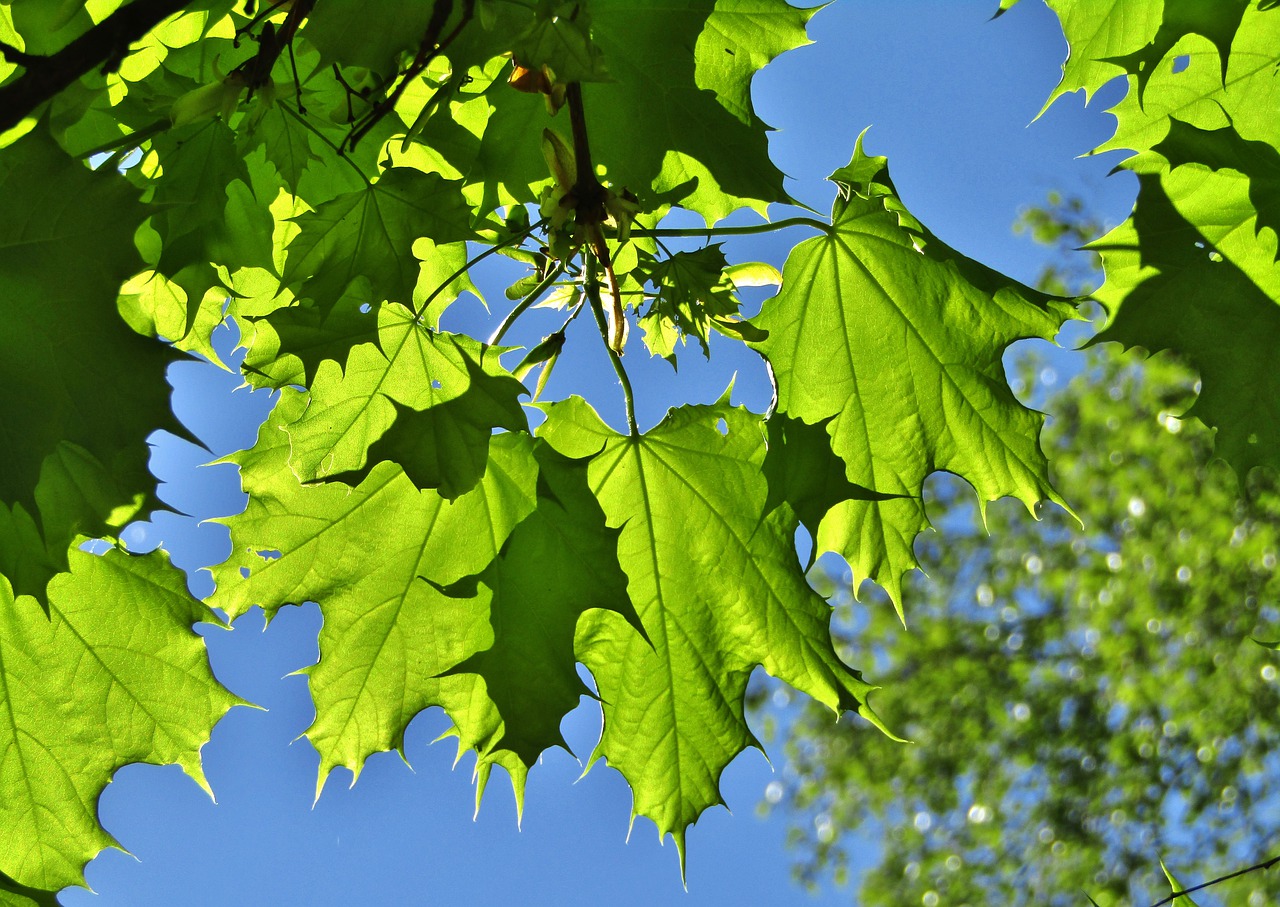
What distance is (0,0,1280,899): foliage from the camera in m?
1.05

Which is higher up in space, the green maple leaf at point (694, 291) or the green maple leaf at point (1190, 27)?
the green maple leaf at point (1190, 27)

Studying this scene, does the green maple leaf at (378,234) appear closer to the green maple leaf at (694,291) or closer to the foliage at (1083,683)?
the green maple leaf at (694,291)

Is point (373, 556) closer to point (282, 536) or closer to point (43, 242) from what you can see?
point (282, 536)

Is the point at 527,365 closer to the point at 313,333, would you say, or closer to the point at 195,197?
the point at 313,333

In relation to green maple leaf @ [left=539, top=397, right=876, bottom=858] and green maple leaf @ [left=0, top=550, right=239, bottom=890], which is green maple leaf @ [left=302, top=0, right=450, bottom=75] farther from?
green maple leaf @ [left=0, top=550, right=239, bottom=890]

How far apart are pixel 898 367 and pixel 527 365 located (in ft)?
1.58

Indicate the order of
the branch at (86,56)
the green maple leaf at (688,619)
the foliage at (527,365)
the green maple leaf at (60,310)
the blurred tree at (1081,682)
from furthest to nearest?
1. the blurred tree at (1081,682)
2. the green maple leaf at (688,619)
3. the foliage at (527,365)
4. the green maple leaf at (60,310)
5. the branch at (86,56)

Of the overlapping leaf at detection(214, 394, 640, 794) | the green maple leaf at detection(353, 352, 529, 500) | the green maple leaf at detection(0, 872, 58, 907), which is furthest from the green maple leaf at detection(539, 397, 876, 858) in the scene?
the green maple leaf at detection(0, 872, 58, 907)

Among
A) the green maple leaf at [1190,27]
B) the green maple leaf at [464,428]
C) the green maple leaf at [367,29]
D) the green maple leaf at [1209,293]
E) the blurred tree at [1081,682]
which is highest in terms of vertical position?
the blurred tree at [1081,682]

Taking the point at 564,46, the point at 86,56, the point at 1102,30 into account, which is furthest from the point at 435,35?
the point at 1102,30

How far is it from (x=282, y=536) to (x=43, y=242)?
44 centimetres

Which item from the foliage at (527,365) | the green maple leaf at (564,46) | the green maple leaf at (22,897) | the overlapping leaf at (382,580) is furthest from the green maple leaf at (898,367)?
the green maple leaf at (22,897)

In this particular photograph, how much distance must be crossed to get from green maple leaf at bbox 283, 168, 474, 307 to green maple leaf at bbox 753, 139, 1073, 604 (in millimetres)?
406

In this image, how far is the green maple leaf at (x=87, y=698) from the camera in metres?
1.33
